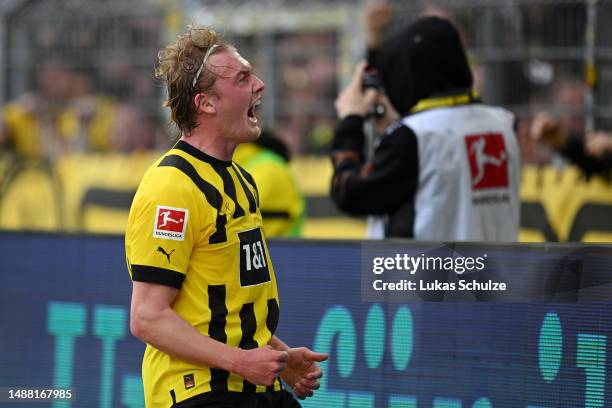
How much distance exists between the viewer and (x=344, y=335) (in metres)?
5.43

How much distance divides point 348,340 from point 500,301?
2.79 ft

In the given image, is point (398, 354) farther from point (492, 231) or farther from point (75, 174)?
point (75, 174)

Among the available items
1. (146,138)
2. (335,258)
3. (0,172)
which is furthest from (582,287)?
(0,172)

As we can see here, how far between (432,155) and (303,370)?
1.74 meters

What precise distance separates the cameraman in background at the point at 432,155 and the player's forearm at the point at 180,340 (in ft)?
6.81

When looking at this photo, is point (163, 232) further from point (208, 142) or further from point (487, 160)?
point (487, 160)

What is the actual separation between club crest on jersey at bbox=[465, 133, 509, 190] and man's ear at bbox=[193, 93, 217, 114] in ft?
6.63

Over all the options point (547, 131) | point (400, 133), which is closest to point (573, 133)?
point (547, 131)

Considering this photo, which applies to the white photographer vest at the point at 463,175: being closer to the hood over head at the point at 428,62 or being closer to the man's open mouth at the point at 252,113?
the hood over head at the point at 428,62

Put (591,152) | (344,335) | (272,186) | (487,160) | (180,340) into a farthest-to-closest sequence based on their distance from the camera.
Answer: (591,152) < (272,186) < (487,160) < (344,335) < (180,340)

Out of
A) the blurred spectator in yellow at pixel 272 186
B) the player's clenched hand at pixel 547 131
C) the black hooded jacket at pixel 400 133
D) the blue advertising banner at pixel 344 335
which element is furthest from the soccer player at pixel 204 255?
the player's clenched hand at pixel 547 131

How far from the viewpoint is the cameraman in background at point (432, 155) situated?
5.58 meters

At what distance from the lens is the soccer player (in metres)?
3.69

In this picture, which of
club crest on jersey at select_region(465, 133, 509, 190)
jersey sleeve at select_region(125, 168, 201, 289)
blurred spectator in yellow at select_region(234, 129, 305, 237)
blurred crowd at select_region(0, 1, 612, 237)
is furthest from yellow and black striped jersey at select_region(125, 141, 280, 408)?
blurred crowd at select_region(0, 1, 612, 237)
